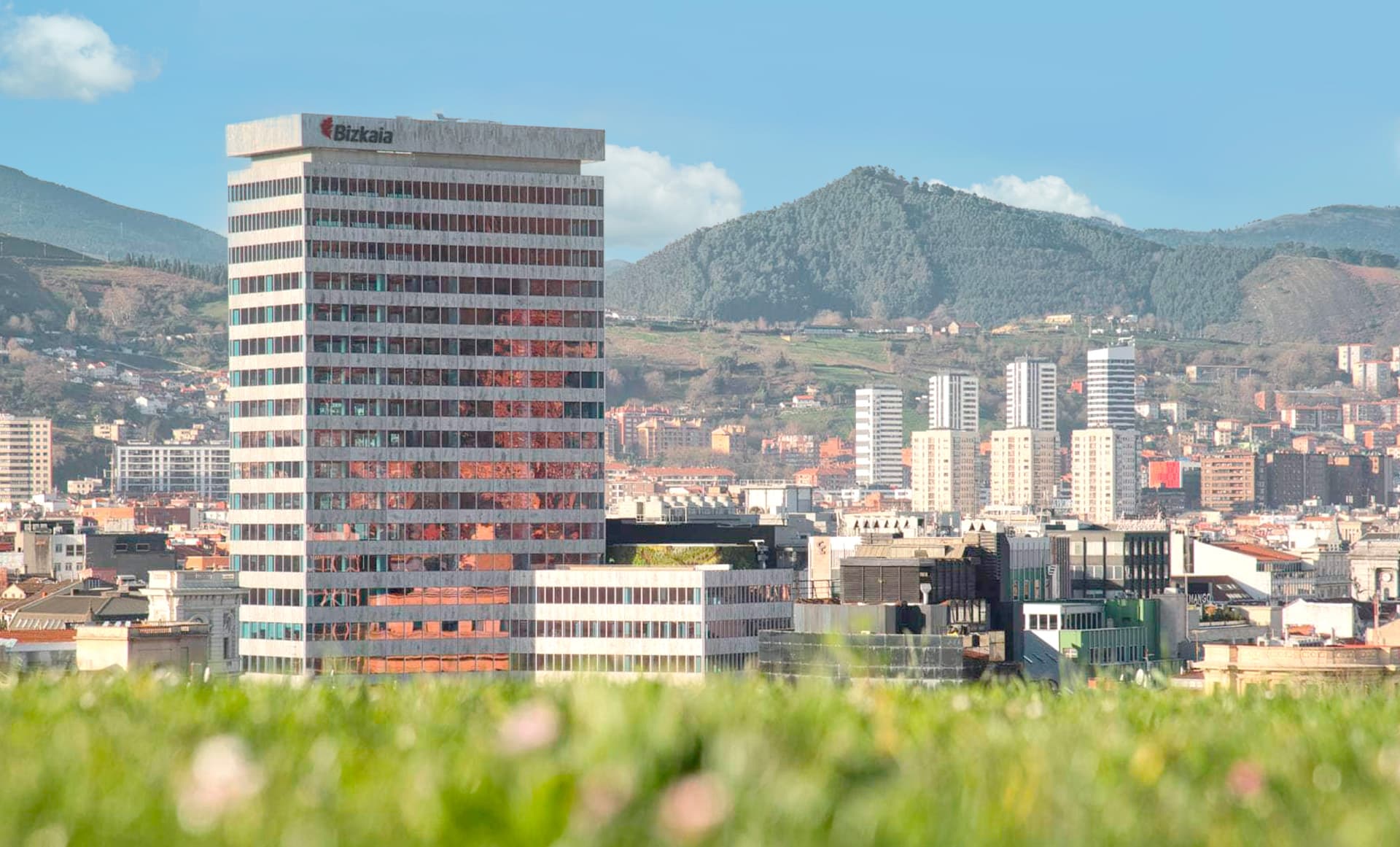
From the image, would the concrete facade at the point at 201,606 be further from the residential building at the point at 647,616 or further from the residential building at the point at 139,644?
the residential building at the point at 647,616

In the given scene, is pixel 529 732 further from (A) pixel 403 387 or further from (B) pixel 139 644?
(A) pixel 403 387

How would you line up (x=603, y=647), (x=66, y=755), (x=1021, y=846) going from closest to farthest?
1. (x=1021, y=846)
2. (x=66, y=755)
3. (x=603, y=647)

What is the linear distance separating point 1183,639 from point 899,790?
6478 inches

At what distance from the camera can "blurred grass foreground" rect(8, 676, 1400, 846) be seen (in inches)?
411

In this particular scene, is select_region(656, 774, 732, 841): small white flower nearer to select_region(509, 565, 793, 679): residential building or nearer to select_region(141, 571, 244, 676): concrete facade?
select_region(509, 565, 793, 679): residential building

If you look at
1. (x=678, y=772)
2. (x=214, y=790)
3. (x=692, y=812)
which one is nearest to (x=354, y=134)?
(x=678, y=772)

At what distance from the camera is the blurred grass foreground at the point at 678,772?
10.4 m

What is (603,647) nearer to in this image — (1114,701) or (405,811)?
(1114,701)

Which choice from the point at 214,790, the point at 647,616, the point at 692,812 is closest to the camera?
the point at 692,812

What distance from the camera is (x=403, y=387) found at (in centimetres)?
13575

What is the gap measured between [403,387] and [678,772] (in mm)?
125275

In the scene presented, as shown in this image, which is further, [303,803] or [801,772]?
[801,772]

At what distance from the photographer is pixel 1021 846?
10406 mm

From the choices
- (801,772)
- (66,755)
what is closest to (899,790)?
(801,772)
